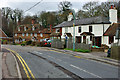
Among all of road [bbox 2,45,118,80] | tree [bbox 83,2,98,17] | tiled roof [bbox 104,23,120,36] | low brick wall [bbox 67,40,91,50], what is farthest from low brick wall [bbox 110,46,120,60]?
tree [bbox 83,2,98,17]

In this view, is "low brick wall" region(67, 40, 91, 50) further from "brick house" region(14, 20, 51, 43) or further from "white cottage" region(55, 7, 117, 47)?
"brick house" region(14, 20, 51, 43)

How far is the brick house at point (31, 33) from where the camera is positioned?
62403 millimetres

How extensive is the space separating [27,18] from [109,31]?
55.5m

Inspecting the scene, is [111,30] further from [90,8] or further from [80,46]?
[90,8]

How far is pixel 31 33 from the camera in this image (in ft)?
210

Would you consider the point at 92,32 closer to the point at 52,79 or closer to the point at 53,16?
the point at 52,79

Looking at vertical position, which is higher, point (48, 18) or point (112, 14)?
point (48, 18)

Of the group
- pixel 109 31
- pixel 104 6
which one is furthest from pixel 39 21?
pixel 109 31

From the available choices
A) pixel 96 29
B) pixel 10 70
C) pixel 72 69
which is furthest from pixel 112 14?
pixel 10 70

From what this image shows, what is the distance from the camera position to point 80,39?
37.5m

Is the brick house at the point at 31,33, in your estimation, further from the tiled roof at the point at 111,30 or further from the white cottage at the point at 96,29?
the tiled roof at the point at 111,30

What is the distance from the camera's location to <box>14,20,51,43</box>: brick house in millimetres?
62403

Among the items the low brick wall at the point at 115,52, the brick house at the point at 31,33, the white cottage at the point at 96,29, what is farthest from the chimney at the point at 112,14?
the brick house at the point at 31,33

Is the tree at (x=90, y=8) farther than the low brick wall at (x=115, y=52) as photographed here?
Yes
